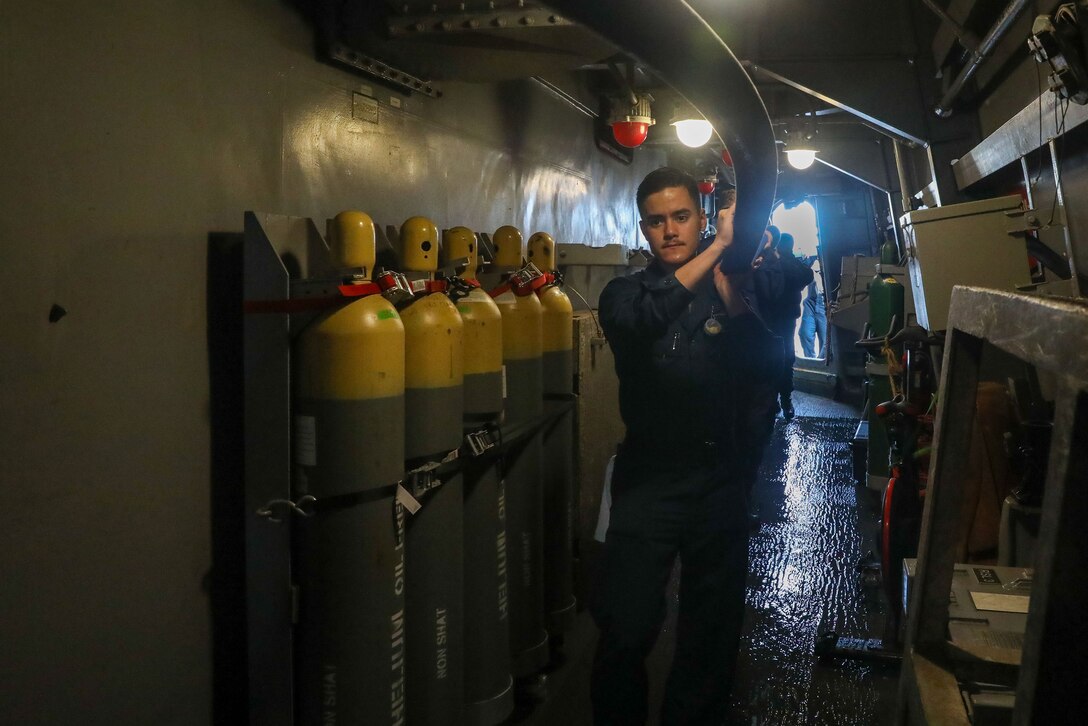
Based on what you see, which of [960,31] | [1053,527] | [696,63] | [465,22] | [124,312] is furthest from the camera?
[960,31]

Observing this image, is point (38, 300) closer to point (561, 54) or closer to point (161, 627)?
point (161, 627)

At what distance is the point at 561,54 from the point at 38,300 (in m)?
2.05

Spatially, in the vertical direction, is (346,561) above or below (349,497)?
below

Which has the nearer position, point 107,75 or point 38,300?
point 38,300

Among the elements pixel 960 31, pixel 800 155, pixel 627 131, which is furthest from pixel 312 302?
pixel 800 155

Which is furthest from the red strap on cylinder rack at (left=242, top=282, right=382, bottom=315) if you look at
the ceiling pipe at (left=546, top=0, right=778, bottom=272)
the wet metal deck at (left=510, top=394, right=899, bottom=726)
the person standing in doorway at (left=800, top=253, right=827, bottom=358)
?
the person standing in doorway at (left=800, top=253, right=827, bottom=358)

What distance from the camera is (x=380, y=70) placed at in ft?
9.51

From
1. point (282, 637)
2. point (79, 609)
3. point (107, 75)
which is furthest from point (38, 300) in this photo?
point (282, 637)

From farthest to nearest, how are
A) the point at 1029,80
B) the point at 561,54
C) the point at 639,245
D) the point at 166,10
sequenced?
the point at 639,245 → the point at 1029,80 → the point at 561,54 → the point at 166,10

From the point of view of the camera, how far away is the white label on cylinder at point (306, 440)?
204cm

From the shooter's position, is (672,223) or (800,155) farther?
(800,155)

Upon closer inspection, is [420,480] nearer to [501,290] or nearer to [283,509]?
[283,509]

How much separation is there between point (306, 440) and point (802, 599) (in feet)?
9.53

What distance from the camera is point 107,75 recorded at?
6.14ft
